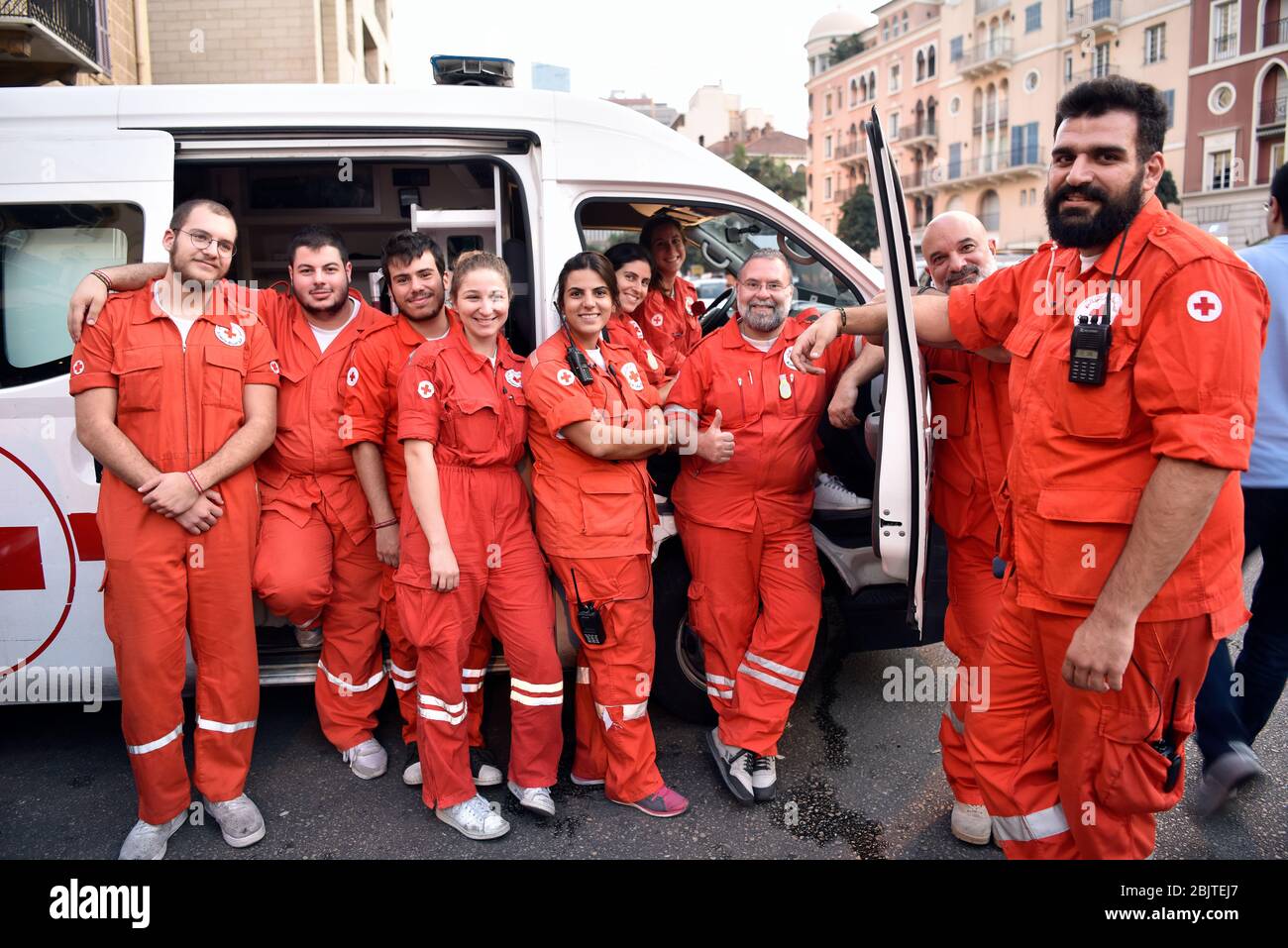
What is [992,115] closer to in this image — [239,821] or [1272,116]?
[1272,116]

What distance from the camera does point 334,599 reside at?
3.33 m

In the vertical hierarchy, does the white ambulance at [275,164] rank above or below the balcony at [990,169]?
below

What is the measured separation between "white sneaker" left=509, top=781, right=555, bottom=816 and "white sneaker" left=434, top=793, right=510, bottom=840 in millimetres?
94

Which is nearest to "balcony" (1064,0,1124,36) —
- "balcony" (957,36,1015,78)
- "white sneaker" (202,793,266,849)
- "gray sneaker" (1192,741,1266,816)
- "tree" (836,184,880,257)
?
"balcony" (957,36,1015,78)

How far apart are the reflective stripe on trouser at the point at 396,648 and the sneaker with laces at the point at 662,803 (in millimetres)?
910

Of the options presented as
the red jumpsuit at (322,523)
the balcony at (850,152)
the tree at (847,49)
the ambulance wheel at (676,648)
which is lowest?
the ambulance wheel at (676,648)

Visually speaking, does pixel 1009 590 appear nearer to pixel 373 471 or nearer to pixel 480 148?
pixel 373 471

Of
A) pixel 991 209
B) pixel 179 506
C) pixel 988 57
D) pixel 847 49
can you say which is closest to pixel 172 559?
pixel 179 506

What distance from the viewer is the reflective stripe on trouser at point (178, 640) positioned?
284 cm

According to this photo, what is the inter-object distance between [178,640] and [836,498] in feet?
7.72

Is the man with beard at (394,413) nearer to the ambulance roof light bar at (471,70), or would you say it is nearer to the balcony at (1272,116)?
the ambulance roof light bar at (471,70)

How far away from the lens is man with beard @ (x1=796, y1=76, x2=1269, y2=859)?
76.0 inches

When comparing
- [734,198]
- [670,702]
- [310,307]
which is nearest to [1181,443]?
[734,198]

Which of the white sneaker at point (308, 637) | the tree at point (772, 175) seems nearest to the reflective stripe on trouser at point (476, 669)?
the white sneaker at point (308, 637)
